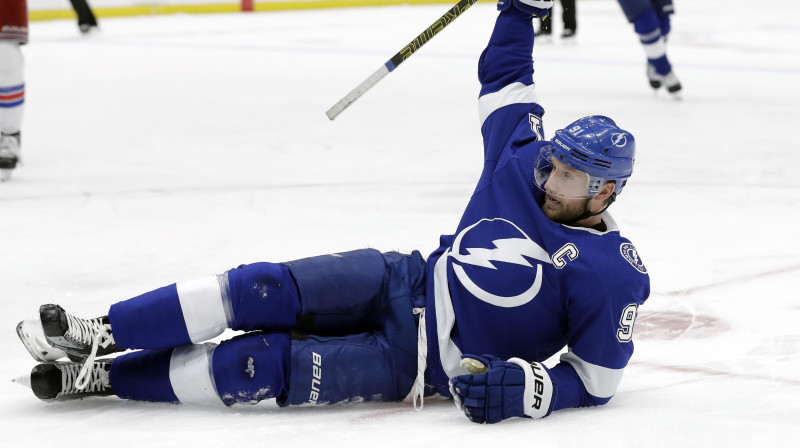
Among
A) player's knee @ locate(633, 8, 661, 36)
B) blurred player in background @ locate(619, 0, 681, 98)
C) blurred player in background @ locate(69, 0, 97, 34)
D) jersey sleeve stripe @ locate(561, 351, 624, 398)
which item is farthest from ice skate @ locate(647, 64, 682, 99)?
blurred player in background @ locate(69, 0, 97, 34)

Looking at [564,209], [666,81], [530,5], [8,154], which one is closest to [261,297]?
[564,209]

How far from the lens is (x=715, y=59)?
7.77 m

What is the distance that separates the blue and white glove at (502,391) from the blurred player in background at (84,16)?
781 cm

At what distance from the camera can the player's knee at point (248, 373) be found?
1999 mm

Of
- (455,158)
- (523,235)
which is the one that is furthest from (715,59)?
(523,235)

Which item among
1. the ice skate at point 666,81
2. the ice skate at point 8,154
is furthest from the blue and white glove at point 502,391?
the ice skate at point 666,81

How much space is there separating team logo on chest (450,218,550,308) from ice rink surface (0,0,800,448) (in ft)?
0.72

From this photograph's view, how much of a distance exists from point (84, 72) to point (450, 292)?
18.7 feet

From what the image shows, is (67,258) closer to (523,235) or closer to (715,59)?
(523,235)

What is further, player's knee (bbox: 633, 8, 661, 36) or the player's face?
player's knee (bbox: 633, 8, 661, 36)

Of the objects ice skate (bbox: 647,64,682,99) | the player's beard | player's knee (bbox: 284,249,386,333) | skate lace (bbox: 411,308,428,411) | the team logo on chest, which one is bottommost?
ice skate (bbox: 647,64,682,99)

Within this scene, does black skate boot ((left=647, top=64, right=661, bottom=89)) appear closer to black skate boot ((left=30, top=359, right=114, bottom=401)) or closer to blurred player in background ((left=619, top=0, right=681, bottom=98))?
blurred player in background ((left=619, top=0, right=681, bottom=98))

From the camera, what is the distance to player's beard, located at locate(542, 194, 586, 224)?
199 centimetres

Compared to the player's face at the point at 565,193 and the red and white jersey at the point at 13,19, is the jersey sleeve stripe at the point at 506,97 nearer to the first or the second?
the player's face at the point at 565,193
